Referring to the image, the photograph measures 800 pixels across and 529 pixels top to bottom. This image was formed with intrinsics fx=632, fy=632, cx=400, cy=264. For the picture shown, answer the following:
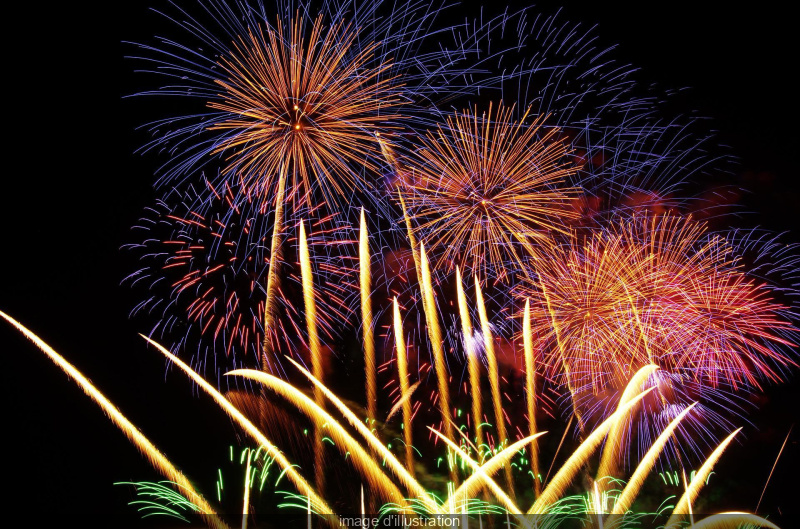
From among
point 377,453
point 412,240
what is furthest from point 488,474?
point 412,240

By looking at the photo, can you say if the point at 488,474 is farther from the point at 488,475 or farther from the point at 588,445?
the point at 588,445

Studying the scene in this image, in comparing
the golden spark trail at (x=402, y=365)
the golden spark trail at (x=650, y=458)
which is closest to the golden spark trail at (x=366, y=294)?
the golden spark trail at (x=402, y=365)

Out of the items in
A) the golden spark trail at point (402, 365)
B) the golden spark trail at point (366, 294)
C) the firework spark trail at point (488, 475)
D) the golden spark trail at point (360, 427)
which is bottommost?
the firework spark trail at point (488, 475)

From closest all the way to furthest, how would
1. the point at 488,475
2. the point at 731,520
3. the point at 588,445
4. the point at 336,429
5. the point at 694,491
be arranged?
1. the point at 336,429
2. the point at 588,445
3. the point at 488,475
4. the point at 731,520
5. the point at 694,491

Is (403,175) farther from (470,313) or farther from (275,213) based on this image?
(470,313)

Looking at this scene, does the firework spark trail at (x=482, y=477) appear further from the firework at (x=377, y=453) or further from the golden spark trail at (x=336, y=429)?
the golden spark trail at (x=336, y=429)

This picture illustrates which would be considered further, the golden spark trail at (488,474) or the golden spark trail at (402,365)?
the golden spark trail at (488,474)

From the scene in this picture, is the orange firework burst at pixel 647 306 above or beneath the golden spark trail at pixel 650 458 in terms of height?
above

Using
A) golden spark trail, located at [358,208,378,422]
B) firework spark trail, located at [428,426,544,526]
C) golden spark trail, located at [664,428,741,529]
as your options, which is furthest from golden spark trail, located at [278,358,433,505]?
golden spark trail, located at [664,428,741,529]

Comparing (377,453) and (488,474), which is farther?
(488,474)
